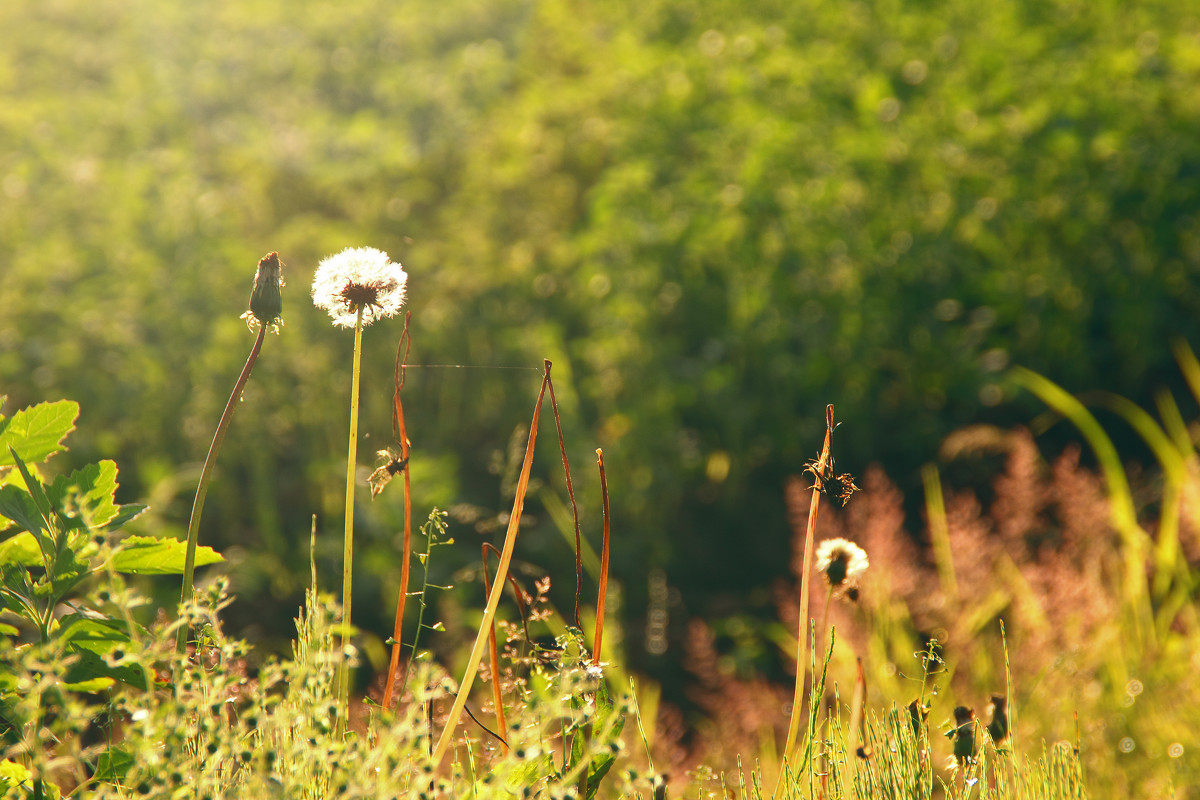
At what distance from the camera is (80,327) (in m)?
3.02

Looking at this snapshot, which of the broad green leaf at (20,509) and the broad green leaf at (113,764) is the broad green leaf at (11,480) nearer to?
the broad green leaf at (20,509)

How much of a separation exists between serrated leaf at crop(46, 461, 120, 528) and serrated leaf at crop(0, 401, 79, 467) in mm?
58

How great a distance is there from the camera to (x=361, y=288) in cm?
92

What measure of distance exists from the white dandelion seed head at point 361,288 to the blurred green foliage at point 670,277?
175cm

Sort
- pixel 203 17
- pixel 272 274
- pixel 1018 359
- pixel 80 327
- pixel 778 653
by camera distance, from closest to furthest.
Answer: pixel 272 274 → pixel 778 653 → pixel 80 327 → pixel 1018 359 → pixel 203 17

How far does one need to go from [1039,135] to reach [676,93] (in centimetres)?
136

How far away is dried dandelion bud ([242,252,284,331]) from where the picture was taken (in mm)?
863

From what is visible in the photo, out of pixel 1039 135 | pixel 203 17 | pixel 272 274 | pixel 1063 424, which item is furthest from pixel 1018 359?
pixel 203 17

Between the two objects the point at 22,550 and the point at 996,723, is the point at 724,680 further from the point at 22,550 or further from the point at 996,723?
the point at 22,550

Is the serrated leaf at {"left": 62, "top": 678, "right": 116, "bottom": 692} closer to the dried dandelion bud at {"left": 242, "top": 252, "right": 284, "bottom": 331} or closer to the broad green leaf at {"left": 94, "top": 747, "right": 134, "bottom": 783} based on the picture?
the broad green leaf at {"left": 94, "top": 747, "right": 134, "bottom": 783}

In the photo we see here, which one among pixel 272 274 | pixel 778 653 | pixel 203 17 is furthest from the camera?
pixel 203 17

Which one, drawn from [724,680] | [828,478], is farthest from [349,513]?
[724,680]

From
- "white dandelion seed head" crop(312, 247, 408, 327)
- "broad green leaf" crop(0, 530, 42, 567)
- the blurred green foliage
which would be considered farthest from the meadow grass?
the blurred green foliage

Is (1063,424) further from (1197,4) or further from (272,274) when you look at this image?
(272,274)
